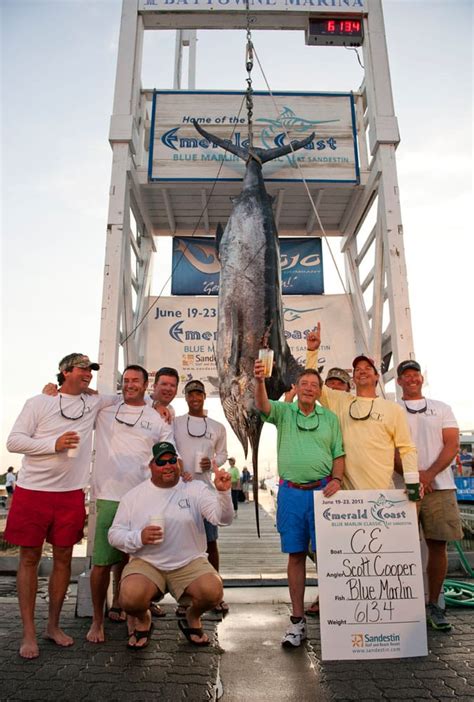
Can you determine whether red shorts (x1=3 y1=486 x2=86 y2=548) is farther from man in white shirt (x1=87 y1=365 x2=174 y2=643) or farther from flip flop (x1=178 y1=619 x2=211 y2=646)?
flip flop (x1=178 y1=619 x2=211 y2=646)

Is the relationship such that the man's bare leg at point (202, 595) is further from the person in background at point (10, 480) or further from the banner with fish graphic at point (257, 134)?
the person in background at point (10, 480)

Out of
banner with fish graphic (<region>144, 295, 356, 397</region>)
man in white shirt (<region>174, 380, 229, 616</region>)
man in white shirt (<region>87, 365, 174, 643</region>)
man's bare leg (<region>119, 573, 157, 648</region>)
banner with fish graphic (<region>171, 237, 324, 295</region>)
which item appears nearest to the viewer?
man's bare leg (<region>119, 573, 157, 648</region>)

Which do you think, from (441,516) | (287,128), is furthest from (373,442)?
(287,128)

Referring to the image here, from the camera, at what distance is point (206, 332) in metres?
4.82

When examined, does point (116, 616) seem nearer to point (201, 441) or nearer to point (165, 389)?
point (201, 441)

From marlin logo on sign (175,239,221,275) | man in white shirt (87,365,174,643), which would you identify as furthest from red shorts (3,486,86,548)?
marlin logo on sign (175,239,221,275)

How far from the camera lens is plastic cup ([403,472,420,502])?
2434mm

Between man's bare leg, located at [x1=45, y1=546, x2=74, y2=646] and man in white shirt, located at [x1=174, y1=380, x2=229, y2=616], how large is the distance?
729 mm

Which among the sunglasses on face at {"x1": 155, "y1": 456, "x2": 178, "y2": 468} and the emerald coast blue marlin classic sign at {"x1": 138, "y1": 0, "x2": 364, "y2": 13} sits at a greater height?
the emerald coast blue marlin classic sign at {"x1": 138, "y1": 0, "x2": 364, "y2": 13}

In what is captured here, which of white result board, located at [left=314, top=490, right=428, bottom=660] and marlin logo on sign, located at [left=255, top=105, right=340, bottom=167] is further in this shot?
marlin logo on sign, located at [left=255, top=105, right=340, bottom=167]

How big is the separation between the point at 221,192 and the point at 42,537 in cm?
321

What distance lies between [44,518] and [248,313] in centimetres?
154

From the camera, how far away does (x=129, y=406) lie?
294 centimetres

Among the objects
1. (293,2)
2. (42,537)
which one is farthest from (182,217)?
(42,537)
